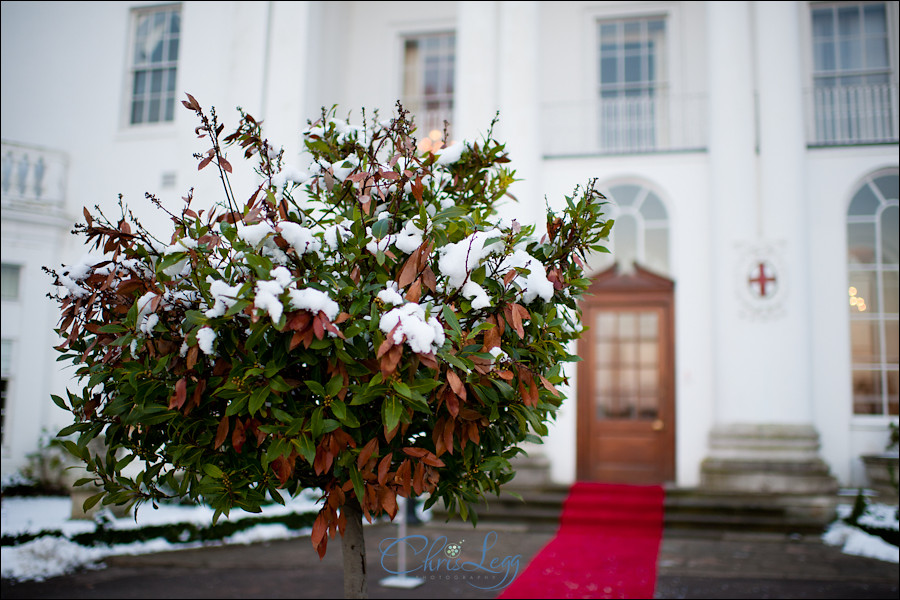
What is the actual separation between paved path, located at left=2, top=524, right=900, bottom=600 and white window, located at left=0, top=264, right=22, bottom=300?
326 cm

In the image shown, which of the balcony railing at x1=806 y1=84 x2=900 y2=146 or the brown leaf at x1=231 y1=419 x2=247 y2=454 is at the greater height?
the balcony railing at x1=806 y1=84 x2=900 y2=146

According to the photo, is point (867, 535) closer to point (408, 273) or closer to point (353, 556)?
point (353, 556)

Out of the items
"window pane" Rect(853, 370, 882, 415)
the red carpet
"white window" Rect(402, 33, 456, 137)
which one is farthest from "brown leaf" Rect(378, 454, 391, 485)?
"white window" Rect(402, 33, 456, 137)

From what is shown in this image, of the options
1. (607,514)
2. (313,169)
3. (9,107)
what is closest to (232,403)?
(313,169)

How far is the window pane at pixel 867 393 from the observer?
324 inches

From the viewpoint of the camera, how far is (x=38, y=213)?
7902 millimetres

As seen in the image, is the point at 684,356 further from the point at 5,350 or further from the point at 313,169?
the point at 5,350

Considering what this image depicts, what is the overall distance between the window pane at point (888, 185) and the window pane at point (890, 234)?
0.16 metres

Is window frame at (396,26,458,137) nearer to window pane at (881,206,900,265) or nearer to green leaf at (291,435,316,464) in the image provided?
window pane at (881,206,900,265)

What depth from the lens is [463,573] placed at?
5477mm

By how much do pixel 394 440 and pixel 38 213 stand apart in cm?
742

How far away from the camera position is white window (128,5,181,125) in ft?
31.1

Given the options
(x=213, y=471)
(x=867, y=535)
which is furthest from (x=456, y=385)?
(x=867, y=535)

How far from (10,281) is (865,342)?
10.1 m
